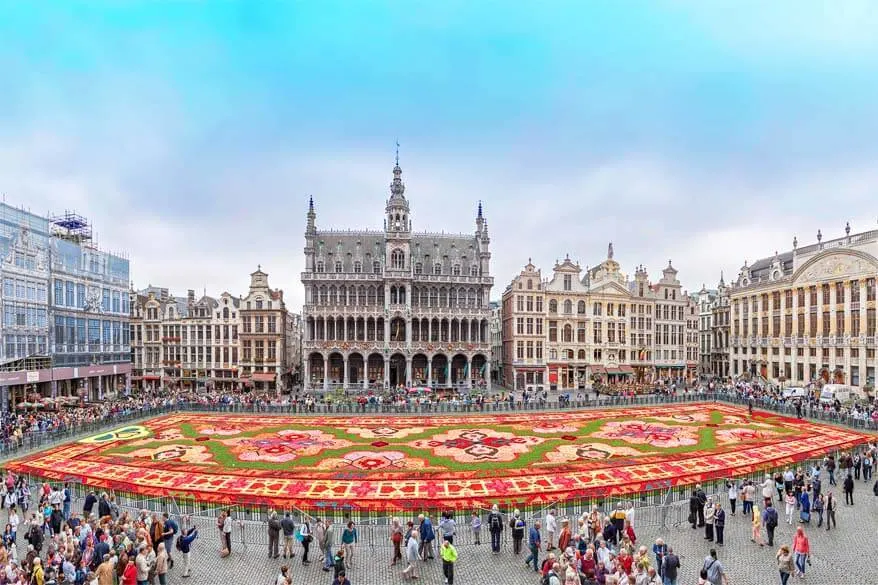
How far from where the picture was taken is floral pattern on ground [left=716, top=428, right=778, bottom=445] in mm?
32425

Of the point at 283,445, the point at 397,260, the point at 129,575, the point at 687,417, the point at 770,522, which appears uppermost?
the point at 397,260

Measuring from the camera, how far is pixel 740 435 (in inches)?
1339

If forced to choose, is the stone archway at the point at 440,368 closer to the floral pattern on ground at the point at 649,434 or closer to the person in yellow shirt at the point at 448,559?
the floral pattern on ground at the point at 649,434

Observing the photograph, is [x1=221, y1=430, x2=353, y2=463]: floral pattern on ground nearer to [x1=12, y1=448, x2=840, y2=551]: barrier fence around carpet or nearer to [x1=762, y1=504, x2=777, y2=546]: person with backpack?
[x1=12, y1=448, x2=840, y2=551]: barrier fence around carpet

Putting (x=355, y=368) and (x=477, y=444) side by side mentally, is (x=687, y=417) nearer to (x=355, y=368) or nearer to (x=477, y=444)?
(x=477, y=444)

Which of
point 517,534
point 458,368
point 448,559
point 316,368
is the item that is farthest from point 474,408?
point 448,559

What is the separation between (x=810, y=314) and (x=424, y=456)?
5313 cm

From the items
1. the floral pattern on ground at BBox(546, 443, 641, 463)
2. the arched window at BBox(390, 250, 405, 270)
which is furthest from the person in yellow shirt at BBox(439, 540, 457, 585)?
the arched window at BBox(390, 250, 405, 270)

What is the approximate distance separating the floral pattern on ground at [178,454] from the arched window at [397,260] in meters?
37.9

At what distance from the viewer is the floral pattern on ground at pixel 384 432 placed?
34.7m

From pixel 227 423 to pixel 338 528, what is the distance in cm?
2459

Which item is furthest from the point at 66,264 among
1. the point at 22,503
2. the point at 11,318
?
the point at 22,503

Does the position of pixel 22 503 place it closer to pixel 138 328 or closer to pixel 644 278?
pixel 138 328

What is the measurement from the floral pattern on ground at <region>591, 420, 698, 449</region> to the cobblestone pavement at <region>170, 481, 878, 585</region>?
1318cm
